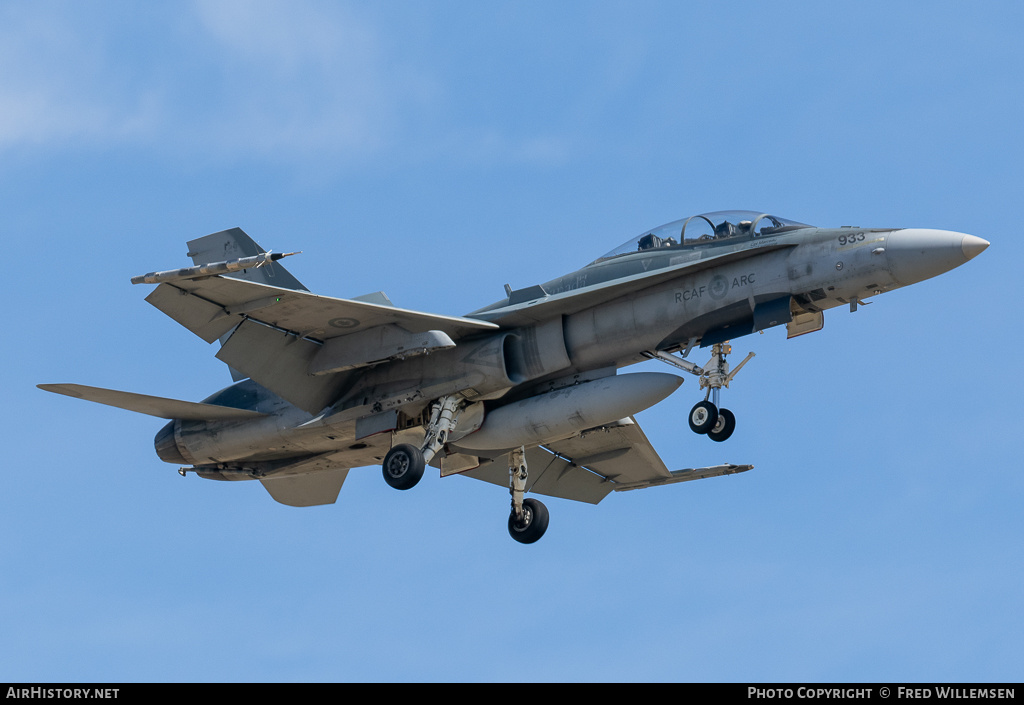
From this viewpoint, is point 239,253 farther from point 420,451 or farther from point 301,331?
point 420,451

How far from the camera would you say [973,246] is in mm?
18672

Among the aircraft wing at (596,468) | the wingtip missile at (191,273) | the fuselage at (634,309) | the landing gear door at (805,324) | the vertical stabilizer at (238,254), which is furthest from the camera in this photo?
the aircraft wing at (596,468)

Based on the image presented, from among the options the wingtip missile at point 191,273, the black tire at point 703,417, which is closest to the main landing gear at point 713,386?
the black tire at point 703,417

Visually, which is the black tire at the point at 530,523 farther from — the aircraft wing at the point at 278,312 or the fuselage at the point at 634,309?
the aircraft wing at the point at 278,312

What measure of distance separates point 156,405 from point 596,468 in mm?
8257

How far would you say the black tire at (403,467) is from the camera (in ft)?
67.6

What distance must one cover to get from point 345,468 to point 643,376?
20.8ft

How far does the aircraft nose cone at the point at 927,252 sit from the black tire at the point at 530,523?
303 inches

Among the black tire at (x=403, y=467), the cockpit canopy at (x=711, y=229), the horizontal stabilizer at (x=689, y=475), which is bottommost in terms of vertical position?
the black tire at (x=403, y=467)

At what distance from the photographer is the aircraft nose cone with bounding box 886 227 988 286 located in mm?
18625

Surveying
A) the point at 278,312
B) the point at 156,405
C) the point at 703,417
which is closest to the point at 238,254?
the point at 156,405

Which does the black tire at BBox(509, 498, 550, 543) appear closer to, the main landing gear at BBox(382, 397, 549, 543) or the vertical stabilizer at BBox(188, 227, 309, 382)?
the main landing gear at BBox(382, 397, 549, 543)
